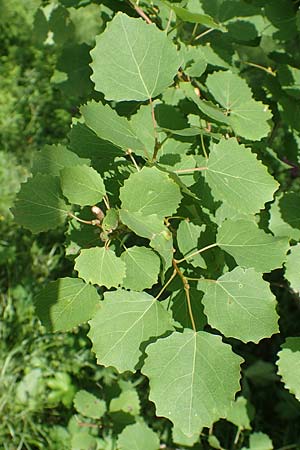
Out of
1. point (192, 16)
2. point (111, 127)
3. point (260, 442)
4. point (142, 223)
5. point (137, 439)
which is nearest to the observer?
point (142, 223)

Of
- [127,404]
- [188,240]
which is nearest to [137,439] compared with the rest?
[127,404]

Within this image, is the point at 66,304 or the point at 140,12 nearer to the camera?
the point at 66,304

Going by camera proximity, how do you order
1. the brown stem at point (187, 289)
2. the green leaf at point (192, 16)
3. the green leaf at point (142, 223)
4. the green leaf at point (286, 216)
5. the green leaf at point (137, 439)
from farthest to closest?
the green leaf at point (137, 439), the green leaf at point (286, 216), the green leaf at point (192, 16), the brown stem at point (187, 289), the green leaf at point (142, 223)

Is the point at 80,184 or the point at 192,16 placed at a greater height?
→ the point at 192,16

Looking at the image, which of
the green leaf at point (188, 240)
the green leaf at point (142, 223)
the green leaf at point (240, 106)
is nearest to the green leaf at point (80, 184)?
the green leaf at point (142, 223)

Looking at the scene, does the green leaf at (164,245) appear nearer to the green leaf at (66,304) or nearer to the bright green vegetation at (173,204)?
the bright green vegetation at (173,204)

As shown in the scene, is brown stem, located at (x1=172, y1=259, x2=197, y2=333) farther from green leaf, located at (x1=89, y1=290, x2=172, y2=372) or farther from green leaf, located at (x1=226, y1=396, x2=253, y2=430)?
green leaf, located at (x1=226, y1=396, x2=253, y2=430)

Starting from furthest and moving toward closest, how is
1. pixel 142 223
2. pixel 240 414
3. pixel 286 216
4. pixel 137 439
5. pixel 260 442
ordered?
pixel 240 414, pixel 260 442, pixel 137 439, pixel 286 216, pixel 142 223

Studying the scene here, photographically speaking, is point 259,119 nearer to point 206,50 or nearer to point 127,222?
point 206,50

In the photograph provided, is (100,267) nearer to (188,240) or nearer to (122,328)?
(122,328)
